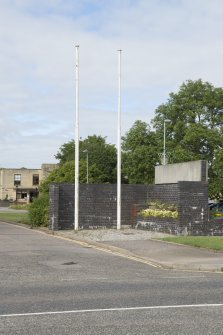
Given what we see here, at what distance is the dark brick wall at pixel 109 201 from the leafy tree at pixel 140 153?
1029 inches

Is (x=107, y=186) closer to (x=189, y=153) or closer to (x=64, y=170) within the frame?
(x=189, y=153)

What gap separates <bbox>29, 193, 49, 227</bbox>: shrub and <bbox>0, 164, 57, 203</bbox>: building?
83.9m

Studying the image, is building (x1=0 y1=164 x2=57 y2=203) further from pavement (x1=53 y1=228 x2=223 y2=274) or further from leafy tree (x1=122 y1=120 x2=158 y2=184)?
pavement (x1=53 y1=228 x2=223 y2=274)

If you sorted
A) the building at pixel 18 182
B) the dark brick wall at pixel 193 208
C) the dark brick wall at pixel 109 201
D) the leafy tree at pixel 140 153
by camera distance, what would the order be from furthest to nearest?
the building at pixel 18 182
the leafy tree at pixel 140 153
the dark brick wall at pixel 109 201
the dark brick wall at pixel 193 208

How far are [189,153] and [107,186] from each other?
2362 cm

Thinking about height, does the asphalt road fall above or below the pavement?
below

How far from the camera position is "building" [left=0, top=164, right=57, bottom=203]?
114 metres

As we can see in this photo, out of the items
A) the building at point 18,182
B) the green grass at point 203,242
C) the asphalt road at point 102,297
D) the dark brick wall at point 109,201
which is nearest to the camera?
the asphalt road at point 102,297

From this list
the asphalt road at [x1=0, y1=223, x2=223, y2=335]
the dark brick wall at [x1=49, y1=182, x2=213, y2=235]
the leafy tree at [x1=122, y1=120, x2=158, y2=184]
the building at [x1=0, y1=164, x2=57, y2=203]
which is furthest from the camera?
the building at [x1=0, y1=164, x2=57, y2=203]

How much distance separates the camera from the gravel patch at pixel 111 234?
2286 centimetres

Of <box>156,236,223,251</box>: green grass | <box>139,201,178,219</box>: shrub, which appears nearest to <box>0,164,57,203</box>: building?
<box>139,201,178,219</box>: shrub

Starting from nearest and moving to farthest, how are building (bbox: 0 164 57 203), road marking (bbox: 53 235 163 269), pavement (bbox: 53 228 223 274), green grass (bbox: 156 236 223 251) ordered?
pavement (bbox: 53 228 223 274), road marking (bbox: 53 235 163 269), green grass (bbox: 156 236 223 251), building (bbox: 0 164 57 203)

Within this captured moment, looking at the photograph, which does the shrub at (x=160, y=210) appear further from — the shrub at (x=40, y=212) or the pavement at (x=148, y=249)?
the shrub at (x=40, y=212)

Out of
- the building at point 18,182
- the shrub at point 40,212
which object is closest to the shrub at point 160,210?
the shrub at point 40,212
